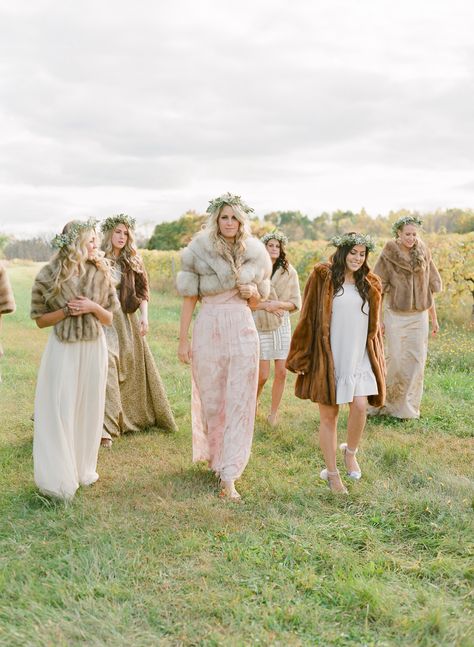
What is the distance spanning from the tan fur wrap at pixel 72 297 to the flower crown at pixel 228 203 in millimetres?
982

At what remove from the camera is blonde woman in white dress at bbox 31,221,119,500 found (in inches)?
206

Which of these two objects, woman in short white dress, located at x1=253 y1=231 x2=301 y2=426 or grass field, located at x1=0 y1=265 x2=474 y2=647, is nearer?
grass field, located at x1=0 y1=265 x2=474 y2=647

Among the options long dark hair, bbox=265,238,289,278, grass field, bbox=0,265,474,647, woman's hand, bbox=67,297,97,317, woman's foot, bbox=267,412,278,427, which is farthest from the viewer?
long dark hair, bbox=265,238,289,278

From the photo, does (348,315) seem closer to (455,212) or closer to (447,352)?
(447,352)

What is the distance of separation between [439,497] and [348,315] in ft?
4.79

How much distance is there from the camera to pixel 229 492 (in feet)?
17.4

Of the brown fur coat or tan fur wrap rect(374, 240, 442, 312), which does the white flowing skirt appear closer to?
the brown fur coat

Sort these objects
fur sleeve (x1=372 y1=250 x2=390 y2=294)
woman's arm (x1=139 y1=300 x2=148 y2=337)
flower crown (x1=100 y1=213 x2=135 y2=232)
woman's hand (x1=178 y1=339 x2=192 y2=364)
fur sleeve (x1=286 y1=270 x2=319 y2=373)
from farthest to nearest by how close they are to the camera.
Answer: fur sleeve (x1=372 y1=250 x2=390 y2=294)
woman's arm (x1=139 y1=300 x2=148 y2=337)
flower crown (x1=100 y1=213 x2=135 y2=232)
woman's hand (x1=178 y1=339 x2=192 y2=364)
fur sleeve (x1=286 y1=270 x2=319 y2=373)

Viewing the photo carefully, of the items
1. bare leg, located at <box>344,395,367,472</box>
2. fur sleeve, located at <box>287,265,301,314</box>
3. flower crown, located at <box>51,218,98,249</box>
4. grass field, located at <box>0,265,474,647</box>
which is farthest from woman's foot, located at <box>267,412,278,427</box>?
flower crown, located at <box>51,218,98,249</box>

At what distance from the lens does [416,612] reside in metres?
3.66

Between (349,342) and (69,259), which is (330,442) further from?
(69,259)

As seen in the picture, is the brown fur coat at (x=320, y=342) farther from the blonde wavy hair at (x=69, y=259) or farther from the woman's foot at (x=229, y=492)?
the blonde wavy hair at (x=69, y=259)

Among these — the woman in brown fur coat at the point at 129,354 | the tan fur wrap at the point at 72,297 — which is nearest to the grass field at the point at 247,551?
the woman in brown fur coat at the point at 129,354

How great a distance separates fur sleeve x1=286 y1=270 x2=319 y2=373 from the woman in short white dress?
1.88 metres
